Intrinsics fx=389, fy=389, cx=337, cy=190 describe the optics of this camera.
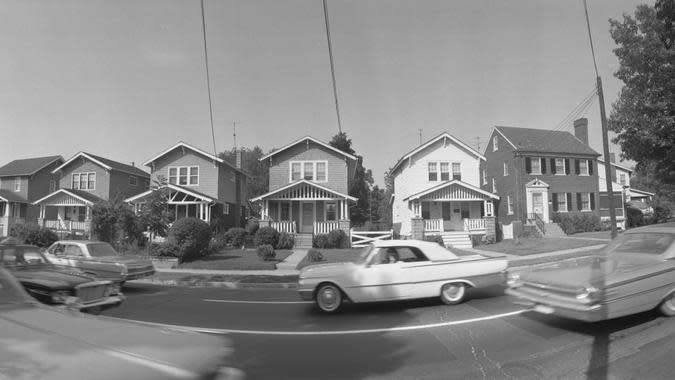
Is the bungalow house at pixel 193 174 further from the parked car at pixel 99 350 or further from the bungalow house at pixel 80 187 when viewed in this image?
the parked car at pixel 99 350

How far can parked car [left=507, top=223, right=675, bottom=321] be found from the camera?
5555 millimetres

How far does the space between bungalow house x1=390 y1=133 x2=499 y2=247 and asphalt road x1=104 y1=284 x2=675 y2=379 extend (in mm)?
20327

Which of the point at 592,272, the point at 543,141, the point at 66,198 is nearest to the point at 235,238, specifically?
the point at 66,198

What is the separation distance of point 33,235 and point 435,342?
29484mm

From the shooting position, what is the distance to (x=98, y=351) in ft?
6.89

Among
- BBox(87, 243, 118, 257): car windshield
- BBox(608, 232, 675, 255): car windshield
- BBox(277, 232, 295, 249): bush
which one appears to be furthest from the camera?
BBox(277, 232, 295, 249): bush

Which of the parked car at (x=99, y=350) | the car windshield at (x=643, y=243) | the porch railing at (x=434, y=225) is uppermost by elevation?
the porch railing at (x=434, y=225)

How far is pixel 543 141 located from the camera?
34.9 meters

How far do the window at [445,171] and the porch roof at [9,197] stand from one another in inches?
1594

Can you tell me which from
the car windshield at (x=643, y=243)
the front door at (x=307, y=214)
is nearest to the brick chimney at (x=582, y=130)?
the front door at (x=307, y=214)

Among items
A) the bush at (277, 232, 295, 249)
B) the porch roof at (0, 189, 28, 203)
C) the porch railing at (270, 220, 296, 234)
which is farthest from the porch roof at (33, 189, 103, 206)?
the bush at (277, 232, 295, 249)

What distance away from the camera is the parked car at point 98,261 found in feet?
40.5

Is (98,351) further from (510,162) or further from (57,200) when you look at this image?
(57,200)

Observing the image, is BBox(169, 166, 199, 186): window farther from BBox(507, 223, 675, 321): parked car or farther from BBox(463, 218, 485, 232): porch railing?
BBox(507, 223, 675, 321): parked car
